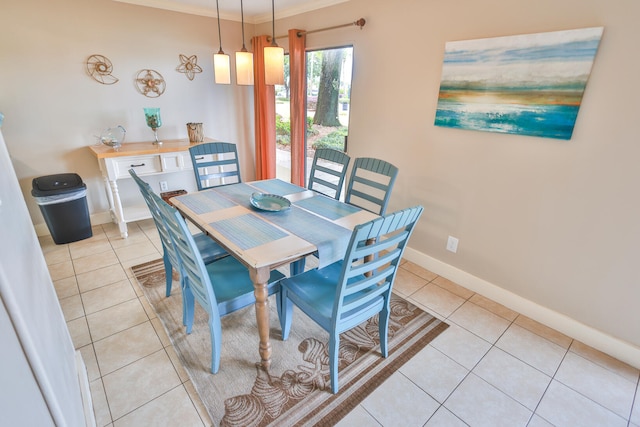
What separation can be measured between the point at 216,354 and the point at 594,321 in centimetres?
232

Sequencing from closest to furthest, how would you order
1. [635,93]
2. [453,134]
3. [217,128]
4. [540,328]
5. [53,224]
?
1. [635,93]
2. [540,328]
3. [453,134]
4. [53,224]
5. [217,128]

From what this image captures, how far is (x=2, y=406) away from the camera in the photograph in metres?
0.67

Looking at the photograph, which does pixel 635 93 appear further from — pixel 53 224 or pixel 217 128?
pixel 53 224

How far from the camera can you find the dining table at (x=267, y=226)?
152cm

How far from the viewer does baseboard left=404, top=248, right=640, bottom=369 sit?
6.20 ft

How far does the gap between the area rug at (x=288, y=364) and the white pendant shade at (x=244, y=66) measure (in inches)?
66.5

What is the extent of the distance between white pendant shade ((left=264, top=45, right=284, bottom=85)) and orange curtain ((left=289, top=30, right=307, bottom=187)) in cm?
144

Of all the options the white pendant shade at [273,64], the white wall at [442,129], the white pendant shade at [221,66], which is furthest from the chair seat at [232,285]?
the white wall at [442,129]

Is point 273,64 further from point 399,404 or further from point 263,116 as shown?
point 399,404

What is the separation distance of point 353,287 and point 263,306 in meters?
0.48

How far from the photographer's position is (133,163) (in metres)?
3.08

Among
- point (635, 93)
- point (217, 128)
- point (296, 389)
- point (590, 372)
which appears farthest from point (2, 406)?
point (217, 128)

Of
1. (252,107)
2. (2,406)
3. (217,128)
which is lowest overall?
(2,406)

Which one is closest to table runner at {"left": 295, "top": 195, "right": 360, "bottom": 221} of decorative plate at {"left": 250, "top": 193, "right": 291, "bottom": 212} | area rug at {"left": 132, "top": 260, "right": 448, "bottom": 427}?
decorative plate at {"left": 250, "top": 193, "right": 291, "bottom": 212}
